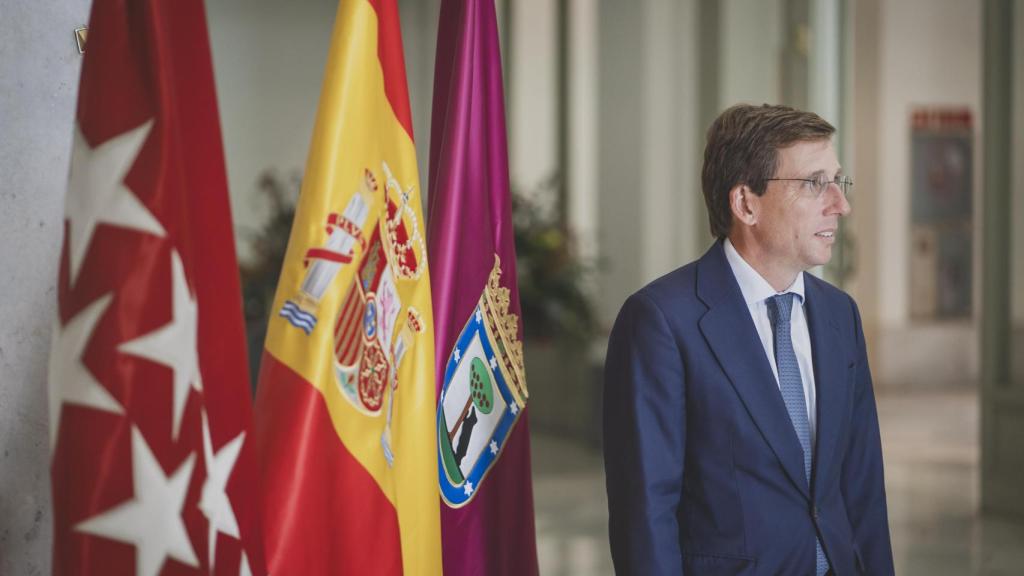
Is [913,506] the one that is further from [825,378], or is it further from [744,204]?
[744,204]

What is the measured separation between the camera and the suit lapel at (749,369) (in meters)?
2.31

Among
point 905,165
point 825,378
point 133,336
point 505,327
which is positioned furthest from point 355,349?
point 905,165

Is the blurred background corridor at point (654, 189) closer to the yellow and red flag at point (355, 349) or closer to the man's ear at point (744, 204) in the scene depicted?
the yellow and red flag at point (355, 349)

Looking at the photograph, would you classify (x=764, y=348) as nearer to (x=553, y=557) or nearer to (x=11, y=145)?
(x=11, y=145)

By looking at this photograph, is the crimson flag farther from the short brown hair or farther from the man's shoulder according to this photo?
the short brown hair

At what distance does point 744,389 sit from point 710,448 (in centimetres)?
14

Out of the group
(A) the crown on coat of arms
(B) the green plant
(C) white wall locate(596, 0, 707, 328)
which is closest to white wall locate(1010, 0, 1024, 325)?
(C) white wall locate(596, 0, 707, 328)

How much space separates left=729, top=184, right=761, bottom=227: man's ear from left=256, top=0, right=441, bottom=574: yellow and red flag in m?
0.66

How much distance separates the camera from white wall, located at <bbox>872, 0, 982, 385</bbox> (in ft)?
42.3

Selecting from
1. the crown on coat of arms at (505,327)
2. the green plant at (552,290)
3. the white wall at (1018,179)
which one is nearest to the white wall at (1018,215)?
the white wall at (1018,179)

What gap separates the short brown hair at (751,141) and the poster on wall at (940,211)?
11325 millimetres

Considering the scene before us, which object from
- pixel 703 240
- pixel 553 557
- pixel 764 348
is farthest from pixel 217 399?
pixel 703 240

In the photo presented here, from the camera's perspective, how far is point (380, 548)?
6.92 ft

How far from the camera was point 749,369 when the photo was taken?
7.68 feet
